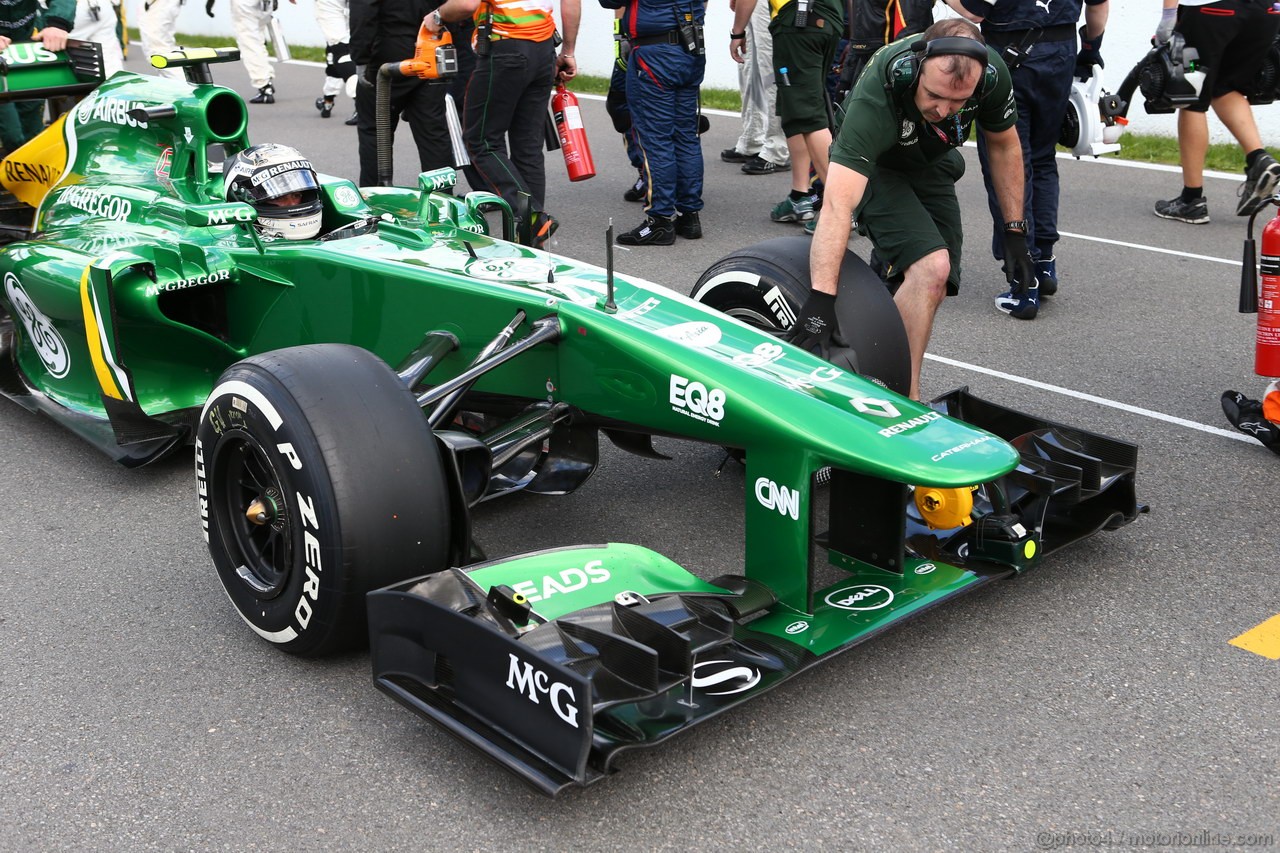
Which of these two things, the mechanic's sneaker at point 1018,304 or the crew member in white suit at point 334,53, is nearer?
the mechanic's sneaker at point 1018,304

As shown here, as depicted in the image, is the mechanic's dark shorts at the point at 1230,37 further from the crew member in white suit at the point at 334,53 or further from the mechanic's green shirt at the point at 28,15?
the crew member in white suit at the point at 334,53

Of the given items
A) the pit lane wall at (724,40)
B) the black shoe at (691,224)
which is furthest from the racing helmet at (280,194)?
the pit lane wall at (724,40)

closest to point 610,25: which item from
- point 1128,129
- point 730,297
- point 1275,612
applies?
point 1128,129

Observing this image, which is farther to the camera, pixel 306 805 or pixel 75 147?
pixel 75 147

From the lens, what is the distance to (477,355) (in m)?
3.88

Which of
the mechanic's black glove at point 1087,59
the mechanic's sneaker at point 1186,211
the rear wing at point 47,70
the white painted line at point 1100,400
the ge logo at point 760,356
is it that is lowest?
the white painted line at point 1100,400

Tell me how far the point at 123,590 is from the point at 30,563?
0.42 metres

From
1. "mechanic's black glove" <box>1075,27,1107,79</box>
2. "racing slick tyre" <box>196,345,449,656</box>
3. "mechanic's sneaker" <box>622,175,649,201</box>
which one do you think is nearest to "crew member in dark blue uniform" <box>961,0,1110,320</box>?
"mechanic's black glove" <box>1075,27,1107,79</box>

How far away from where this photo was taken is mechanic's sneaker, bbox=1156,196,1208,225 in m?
8.20

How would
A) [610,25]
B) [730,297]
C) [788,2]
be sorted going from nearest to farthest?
[730,297], [788,2], [610,25]

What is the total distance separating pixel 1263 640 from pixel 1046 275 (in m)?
3.57

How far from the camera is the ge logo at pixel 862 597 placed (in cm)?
320

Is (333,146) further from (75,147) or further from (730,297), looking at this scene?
(730,297)

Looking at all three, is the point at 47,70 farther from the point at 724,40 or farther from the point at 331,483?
the point at 724,40
